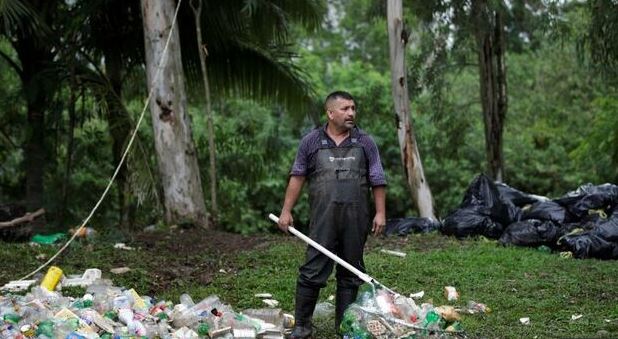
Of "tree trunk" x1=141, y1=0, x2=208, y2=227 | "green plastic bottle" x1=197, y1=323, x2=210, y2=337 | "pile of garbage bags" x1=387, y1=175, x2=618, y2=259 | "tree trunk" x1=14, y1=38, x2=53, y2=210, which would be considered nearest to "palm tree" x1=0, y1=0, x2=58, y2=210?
"tree trunk" x1=14, y1=38, x2=53, y2=210

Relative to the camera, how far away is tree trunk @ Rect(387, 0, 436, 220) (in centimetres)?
1172

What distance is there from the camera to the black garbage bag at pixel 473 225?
11125 millimetres

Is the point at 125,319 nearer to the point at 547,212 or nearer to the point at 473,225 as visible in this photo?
the point at 473,225

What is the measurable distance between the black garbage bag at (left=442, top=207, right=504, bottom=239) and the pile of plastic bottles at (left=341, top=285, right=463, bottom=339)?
536cm

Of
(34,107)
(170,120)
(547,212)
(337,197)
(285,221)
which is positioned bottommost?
(547,212)

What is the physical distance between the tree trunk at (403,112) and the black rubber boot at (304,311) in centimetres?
619

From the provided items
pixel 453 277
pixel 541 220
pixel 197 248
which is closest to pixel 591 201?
pixel 541 220

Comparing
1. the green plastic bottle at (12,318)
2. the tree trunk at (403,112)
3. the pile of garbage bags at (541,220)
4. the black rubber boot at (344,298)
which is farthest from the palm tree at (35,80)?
the black rubber boot at (344,298)

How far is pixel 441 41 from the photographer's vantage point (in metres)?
16.1

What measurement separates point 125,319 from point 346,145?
1954 mm

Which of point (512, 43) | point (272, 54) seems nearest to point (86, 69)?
point (272, 54)

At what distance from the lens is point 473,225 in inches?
438

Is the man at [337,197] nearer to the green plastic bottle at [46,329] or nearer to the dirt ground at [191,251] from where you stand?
the green plastic bottle at [46,329]

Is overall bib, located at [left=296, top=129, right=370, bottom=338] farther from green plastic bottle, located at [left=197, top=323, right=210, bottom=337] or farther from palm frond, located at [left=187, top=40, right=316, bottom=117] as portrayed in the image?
palm frond, located at [left=187, top=40, right=316, bottom=117]
